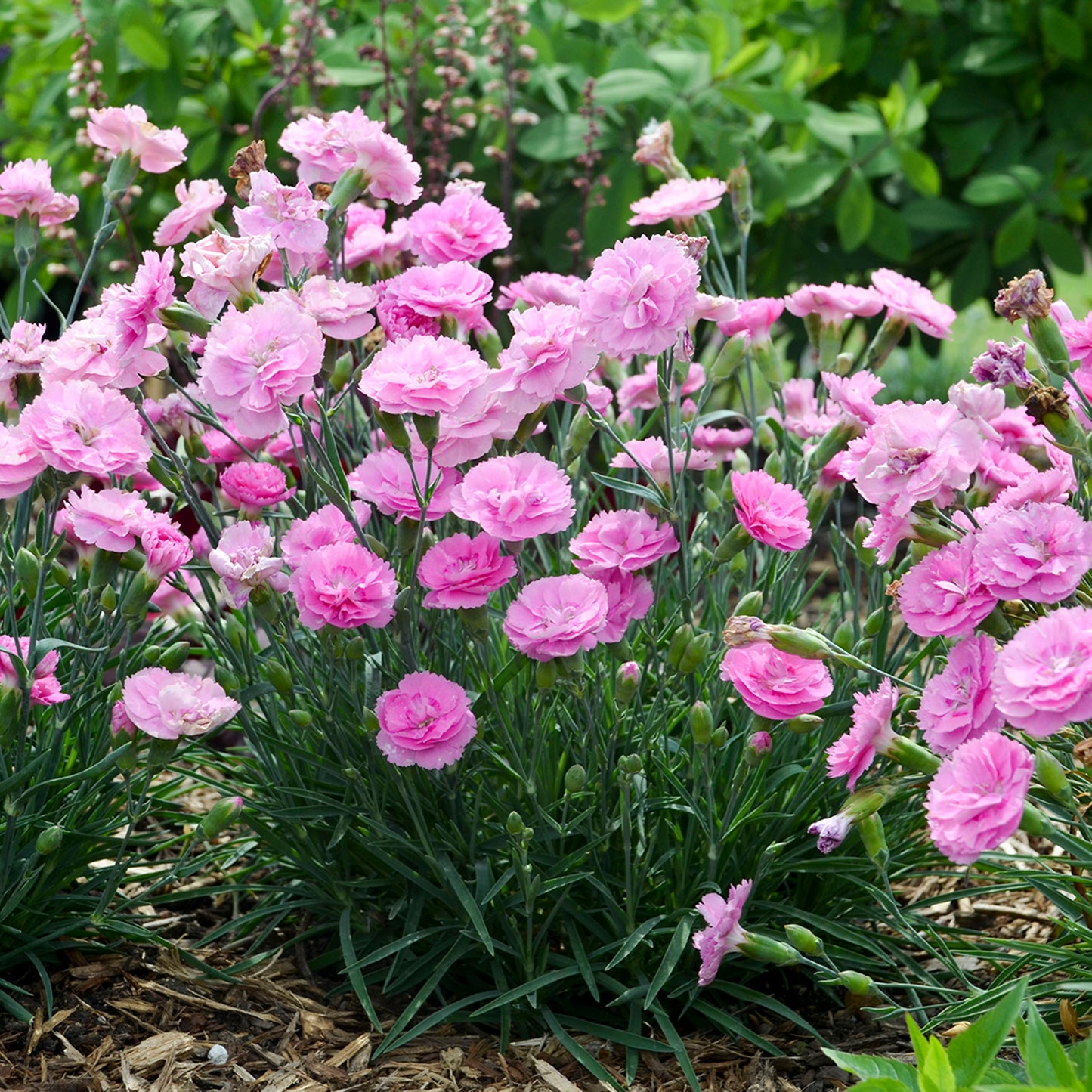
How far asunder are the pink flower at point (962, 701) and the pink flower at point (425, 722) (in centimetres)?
51

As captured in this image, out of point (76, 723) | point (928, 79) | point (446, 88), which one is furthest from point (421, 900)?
point (928, 79)

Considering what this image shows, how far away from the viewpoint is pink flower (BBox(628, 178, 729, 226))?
5.57 ft

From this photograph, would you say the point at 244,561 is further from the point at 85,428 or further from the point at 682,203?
the point at 682,203

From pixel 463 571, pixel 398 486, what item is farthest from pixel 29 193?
pixel 463 571

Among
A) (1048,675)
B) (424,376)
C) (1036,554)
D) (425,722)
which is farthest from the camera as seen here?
(425,722)

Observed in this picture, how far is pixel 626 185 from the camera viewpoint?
3.00 metres

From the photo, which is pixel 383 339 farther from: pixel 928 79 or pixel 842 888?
pixel 928 79

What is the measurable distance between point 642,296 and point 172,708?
0.68 meters

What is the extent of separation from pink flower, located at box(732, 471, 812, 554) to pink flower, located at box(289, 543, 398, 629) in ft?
1.35

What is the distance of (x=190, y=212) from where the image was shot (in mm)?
1634

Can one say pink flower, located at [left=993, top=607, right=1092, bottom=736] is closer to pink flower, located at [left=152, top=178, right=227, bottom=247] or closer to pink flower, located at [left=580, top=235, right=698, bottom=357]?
pink flower, located at [left=580, top=235, right=698, bottom=357]

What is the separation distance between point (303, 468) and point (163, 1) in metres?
2.20

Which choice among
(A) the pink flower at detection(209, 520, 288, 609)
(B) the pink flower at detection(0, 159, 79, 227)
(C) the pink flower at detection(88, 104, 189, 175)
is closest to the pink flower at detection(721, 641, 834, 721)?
(A) the pink flower at detection(209, 520, 288, 609)

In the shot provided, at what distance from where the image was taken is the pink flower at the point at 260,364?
1.33 m
